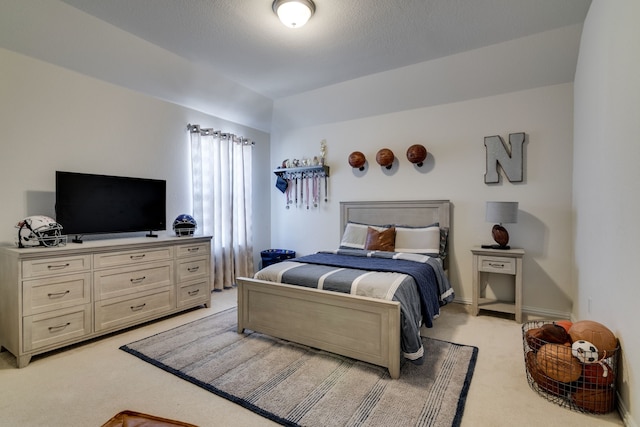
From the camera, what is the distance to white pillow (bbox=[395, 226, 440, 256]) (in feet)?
12.3

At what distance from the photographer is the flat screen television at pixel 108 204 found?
2.87 m

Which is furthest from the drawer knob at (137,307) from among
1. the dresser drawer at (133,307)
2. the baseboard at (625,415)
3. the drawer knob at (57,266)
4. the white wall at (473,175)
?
the baseboard at (625,415)

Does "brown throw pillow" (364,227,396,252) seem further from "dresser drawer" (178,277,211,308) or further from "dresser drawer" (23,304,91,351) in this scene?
"dresser drawer" (23,304,91,351)

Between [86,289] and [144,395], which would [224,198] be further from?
[144,395]

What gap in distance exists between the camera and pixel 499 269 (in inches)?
131

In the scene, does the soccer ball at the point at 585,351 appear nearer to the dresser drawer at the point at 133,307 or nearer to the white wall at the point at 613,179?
the white wall at the point at 613,179

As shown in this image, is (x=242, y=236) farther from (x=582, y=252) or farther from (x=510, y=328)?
(x=582, y=252)

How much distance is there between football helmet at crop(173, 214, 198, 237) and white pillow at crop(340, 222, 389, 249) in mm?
1949

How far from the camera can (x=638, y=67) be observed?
1.57m

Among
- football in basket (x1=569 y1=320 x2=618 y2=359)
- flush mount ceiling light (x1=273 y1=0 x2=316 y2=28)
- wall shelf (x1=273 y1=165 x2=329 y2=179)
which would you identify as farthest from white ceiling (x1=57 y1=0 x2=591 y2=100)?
football in basket (x1=569 y1=320 x2=618 y2=359)

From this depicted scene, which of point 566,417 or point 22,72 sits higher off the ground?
point 22,72

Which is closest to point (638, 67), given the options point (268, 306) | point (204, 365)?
point (268, 306)

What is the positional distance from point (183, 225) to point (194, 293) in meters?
0.82

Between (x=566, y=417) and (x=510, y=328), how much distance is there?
4.63ft
